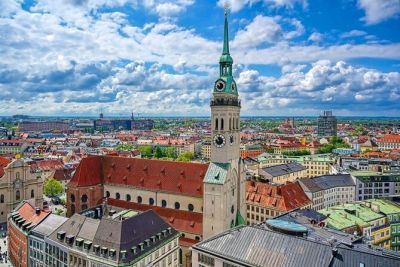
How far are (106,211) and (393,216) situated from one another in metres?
69.7

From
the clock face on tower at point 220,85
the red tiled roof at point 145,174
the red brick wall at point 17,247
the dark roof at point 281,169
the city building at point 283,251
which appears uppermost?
the clock face on tower at point 220,85

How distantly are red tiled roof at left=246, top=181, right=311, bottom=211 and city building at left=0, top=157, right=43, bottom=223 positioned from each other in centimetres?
5716

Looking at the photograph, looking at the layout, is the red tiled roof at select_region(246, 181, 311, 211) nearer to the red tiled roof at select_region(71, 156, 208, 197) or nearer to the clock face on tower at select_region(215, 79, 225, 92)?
the red tiled roof at select_region(71, 156, 208, 197)

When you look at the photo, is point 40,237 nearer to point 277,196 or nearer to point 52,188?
point 277,196

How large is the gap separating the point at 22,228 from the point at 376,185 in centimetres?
11263

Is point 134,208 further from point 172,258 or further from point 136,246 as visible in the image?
point 136,246

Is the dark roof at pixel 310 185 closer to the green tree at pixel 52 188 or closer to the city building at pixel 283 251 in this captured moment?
the city building at pixel 283 251

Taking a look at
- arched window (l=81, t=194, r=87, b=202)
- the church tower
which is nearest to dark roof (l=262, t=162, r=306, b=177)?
the church tower

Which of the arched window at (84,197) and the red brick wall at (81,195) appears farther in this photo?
the arched window at (84,197)

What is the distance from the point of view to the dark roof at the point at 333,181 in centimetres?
12912

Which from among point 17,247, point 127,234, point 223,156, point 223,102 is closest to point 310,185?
point 223,156

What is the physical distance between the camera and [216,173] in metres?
78.8

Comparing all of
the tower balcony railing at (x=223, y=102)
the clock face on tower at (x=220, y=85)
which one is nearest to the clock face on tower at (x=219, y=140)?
the tower balcony railing at (x=223, y=102)

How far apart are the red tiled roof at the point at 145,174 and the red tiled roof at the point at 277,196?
27.2 m
